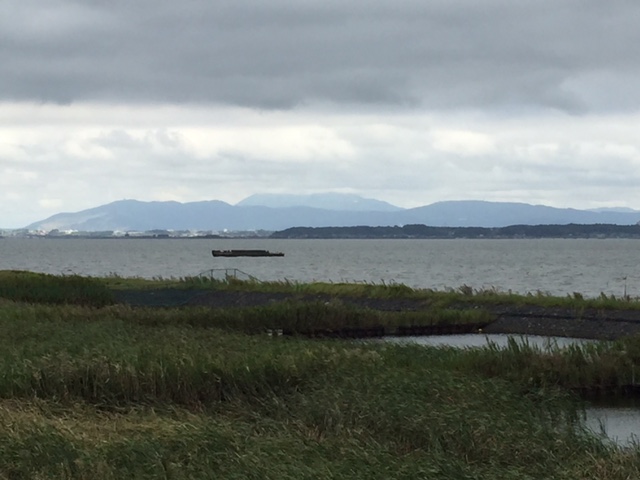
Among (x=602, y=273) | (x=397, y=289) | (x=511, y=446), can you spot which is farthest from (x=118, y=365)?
(x=602, y=273)

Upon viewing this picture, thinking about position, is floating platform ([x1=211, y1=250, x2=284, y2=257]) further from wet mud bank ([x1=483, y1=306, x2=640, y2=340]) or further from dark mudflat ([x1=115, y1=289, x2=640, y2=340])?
wet mud bank ([x1=483, y1=306, x2=640, y2=340])

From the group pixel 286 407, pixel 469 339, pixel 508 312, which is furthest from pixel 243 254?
pixel 286 407

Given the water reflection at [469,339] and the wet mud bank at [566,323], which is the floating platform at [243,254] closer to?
the wet mud bank at [566,323]

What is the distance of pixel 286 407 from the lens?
19250mm

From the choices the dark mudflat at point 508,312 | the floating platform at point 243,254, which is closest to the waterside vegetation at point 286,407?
the dark mudflat at point 508,312

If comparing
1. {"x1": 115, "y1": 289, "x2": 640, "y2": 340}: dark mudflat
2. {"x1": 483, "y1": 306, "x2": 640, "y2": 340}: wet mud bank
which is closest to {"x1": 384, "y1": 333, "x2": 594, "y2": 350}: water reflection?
{"x1": 483, "y1": 306, "x2": 640, "y2": 340}: wet mud bank

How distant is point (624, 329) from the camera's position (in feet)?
126

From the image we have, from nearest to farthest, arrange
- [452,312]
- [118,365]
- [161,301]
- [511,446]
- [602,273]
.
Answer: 1. [511,446]
2. [118,365]
3. [452,312]
4. [161,301]
5. [602,273]

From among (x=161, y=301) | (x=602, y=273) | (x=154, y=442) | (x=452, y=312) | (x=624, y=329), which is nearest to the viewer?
(x=154, y=442)

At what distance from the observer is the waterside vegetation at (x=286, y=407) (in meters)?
14.4

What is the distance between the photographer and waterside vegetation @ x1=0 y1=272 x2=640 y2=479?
14.4 m

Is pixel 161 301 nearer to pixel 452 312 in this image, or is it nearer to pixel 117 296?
pixel 117 296

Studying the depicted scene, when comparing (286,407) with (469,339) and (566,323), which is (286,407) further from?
(566,323)

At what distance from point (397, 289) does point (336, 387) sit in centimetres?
3144
